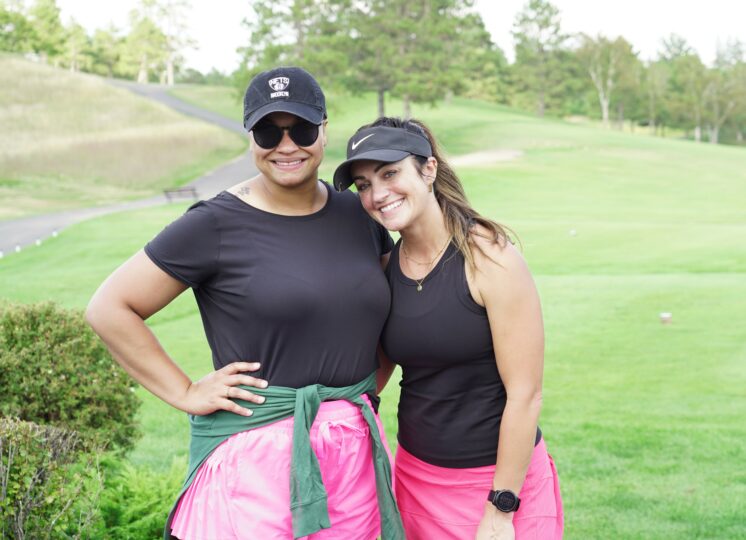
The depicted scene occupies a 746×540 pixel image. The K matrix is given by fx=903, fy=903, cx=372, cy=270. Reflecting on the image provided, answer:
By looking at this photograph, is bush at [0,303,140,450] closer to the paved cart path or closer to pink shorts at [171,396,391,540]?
pink shorts at [171,396,391,540]

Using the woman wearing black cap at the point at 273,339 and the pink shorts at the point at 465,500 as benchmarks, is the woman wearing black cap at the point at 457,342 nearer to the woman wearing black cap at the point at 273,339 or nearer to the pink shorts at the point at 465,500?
the pink shorts at the point at 465,500

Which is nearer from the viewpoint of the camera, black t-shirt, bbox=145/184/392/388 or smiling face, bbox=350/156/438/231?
black t-shirt, bbox=145/184/392/388

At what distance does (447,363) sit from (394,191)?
60cm

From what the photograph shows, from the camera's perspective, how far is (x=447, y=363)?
3.01m

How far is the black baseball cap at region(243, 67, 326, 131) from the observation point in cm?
296

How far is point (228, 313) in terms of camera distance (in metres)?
2.93

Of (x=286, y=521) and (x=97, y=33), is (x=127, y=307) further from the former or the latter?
(x=97, y=33)

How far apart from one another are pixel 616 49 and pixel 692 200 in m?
46.1

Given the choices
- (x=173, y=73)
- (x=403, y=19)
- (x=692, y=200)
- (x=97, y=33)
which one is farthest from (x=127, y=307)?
(x=173, y=73)

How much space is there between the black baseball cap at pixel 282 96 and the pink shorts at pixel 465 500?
128 cm

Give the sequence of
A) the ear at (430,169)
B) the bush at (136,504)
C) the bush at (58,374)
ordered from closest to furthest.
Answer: the ear at (430,169) → the bush at (136,504) → the bush at (58,374)

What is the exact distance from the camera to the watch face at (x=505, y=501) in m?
2.98

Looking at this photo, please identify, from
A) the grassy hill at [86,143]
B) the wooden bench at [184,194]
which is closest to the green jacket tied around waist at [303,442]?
the wooden bench at [184,194]

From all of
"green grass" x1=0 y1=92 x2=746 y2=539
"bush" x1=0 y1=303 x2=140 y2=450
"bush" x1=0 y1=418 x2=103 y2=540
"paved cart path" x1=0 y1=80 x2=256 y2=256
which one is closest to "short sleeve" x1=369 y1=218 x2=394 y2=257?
"bush" x1=0 y1=418 x2=103 y2=540
